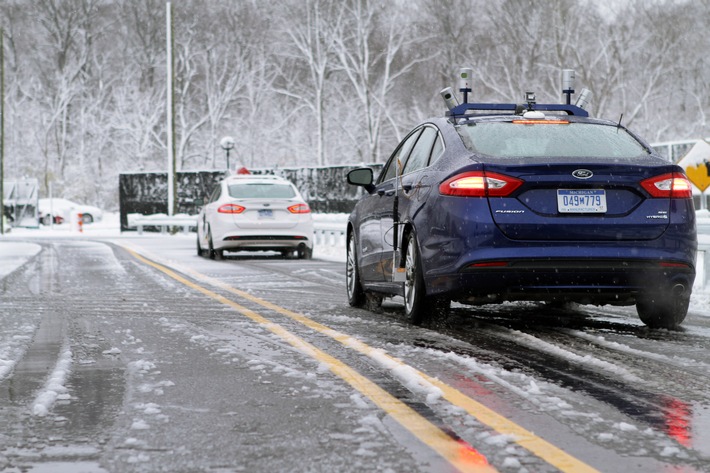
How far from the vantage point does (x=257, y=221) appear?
65.3 feet

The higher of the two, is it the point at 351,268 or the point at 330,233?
the point at 351,268

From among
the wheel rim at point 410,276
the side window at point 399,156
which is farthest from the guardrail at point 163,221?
the wheel rim at point 410,276

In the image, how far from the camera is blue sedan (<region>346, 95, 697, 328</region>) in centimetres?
737

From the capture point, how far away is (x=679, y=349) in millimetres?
7074

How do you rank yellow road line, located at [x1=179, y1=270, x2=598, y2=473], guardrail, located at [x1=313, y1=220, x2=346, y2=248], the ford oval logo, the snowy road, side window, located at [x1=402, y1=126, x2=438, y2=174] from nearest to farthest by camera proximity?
1. yellow road line, located at [x1=179, y1=270, x2=598, y2=473]
2. the snowy road
3. the ford oval logo
4. side window, located at [x1=402, y1=126, x2=438, y2=174]
5. guardrail, located at [x1=313, y1=220, x2=346, y2=248]

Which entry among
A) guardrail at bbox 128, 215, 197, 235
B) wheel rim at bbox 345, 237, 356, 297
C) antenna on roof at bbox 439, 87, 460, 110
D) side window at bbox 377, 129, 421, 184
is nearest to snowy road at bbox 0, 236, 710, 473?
wheel rim at bbox 345, 237, 356, 297

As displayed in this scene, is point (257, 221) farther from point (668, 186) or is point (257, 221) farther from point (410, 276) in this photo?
point (668, 186)

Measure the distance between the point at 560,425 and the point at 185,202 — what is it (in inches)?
1512

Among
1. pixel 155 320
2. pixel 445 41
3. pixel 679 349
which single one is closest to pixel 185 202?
pixel 445 41

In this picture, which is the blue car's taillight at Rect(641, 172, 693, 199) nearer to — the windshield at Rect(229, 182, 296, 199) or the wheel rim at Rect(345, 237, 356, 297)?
the wheel rim at Rect(345, 237, 356, 297)

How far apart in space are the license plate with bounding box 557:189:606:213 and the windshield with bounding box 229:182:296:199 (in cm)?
1314

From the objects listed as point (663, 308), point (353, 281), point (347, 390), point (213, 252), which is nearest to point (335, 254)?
A: point (213, 252)

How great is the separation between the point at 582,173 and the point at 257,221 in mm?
12907

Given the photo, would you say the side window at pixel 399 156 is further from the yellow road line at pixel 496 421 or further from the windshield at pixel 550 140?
the yellow road line at pixel 496 421
